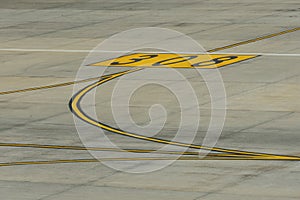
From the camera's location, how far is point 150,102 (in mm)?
34625

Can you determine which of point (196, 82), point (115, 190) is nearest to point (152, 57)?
point (196, 82)

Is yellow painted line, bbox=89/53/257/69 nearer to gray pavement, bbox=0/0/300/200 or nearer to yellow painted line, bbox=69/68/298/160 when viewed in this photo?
gray pavement, bbox=0/0/300/200

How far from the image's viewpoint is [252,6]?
194 ft

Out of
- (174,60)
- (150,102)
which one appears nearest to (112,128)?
(150,102)

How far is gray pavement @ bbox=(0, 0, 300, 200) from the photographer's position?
24.2 meters

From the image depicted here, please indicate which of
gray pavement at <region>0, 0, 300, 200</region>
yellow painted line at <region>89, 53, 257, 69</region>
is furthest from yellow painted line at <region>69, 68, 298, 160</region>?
yellow painted line at <region>89, 53, 257, 69</region>

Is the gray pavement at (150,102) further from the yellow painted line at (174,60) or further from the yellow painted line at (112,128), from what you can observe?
the yellow painted line at (174,60)

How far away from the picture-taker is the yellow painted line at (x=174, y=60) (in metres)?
41.8

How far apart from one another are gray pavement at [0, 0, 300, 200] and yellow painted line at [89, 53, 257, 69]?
3.16ft

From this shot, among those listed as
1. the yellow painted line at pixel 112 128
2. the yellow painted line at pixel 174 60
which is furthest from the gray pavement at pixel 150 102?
the yellow painted line at pixel 174 60

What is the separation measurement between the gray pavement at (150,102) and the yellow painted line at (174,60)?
963 millimetres

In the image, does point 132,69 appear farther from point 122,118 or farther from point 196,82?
point 122,118

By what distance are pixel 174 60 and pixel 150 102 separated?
876 centimetres

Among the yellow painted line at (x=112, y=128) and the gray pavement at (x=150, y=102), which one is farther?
the yellow painted line at (x=112, y=128)
